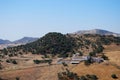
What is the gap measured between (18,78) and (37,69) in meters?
12.9

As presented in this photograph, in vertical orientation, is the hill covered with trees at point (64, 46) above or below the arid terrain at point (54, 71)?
above

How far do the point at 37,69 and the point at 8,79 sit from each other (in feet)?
47.5

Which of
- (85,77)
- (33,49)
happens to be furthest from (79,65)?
(33,49)

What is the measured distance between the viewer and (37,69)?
9494cm

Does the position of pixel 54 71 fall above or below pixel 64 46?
below

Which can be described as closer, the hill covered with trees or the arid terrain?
the arid terrain

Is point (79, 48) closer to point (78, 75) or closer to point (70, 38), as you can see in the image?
point (70, 38)

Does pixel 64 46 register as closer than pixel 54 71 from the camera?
No

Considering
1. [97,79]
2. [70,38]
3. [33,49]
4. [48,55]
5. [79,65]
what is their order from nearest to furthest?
[97,79] < [79,65] < [48,55] < [33,49] < [70,38]

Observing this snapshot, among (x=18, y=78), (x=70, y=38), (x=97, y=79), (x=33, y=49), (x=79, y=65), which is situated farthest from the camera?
(x=70, y=38)

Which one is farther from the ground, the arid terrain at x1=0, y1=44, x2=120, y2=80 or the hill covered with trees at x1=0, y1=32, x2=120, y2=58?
the hill covered with trees at x1=0, y1=32, x2=120, y2=58

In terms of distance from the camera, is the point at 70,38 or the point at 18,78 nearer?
the point at 18,78

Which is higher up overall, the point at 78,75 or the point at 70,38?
the point at 70,38

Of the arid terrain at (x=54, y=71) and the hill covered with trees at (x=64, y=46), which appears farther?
the hill covered with trees at (x=64, y=46)
